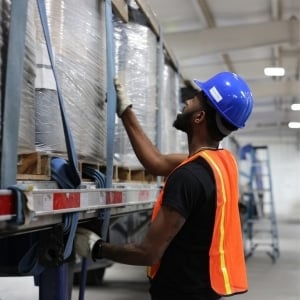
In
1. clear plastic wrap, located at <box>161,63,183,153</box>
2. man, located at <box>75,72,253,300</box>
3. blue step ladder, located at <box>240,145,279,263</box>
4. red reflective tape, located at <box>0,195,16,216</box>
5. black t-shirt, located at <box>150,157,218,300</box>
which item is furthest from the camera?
blue step ladder, located at <box>240,145,279,263</box>

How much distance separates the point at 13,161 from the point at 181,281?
3.55ft

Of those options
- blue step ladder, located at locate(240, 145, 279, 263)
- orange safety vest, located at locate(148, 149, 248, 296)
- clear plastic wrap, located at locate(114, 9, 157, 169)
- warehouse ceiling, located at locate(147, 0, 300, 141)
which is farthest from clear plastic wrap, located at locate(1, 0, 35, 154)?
blue step ladder, located at locate(240, 145, 279, 263)

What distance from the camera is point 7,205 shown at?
4.87ft

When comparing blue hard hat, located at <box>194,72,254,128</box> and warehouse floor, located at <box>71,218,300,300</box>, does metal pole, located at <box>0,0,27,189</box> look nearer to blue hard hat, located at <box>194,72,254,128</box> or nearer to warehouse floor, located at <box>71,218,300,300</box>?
blue hard hat, located at <box>194,72,254,128</box>

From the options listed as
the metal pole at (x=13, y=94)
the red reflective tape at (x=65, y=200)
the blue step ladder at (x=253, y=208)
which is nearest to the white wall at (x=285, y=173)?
the blue step ladder at (x=253, y=208)

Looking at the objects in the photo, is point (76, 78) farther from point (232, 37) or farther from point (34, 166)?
point (232, 37)

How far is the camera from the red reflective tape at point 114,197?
8.25ft

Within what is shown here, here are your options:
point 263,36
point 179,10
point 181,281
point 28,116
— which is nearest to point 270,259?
point 263,36

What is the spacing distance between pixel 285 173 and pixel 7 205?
80.2ft

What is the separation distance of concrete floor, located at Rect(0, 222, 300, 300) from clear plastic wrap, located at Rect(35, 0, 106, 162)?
431cm

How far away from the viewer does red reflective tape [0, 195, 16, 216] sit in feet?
4.78

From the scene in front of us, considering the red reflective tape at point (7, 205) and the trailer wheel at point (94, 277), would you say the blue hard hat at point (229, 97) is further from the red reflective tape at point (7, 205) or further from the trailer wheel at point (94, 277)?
the trailer wheel at point (94, 277)

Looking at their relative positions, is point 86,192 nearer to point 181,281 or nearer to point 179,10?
point 181,281

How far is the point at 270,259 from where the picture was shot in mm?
10922
